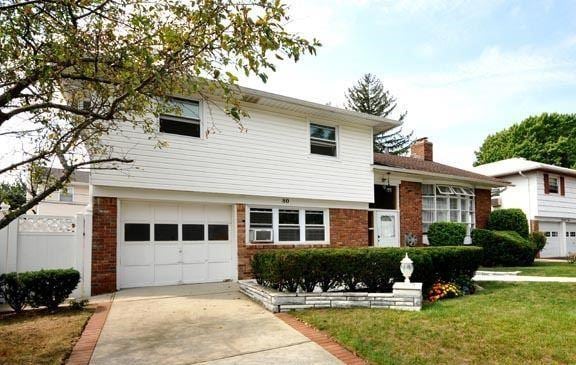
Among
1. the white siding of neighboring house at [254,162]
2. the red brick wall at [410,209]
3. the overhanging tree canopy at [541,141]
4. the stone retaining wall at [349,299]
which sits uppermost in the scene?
the overhanging tree canopy at [541,141]

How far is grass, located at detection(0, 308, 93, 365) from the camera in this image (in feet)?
17.8

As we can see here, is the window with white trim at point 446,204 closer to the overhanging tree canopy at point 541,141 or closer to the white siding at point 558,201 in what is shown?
the white siding at point 558,201

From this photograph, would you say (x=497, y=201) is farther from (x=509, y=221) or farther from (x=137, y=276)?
(x=137, y=276)

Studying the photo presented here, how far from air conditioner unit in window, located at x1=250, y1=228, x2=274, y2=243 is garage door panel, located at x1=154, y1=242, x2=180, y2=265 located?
7.56ft

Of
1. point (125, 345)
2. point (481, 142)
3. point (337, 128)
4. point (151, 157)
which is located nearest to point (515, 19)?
point (337, 128)

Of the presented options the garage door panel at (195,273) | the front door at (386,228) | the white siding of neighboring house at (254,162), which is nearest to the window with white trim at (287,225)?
the white siding of neighboring house at (254,162)

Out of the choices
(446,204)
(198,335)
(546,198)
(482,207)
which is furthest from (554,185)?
(198,335)

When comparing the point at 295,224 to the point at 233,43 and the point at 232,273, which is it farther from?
the point at 233,43

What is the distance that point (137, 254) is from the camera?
11.0 m

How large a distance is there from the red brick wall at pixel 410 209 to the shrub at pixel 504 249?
2833mm

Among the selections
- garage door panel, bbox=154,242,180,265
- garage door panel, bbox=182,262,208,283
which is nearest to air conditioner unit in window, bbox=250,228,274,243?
garage door panel, bbox=182,262,208,283

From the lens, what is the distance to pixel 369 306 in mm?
8195

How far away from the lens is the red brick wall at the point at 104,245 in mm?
10133

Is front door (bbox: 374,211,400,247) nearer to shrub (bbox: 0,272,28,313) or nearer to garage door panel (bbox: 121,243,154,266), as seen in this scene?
garage door panel (bbox: 121,243,154,266)
